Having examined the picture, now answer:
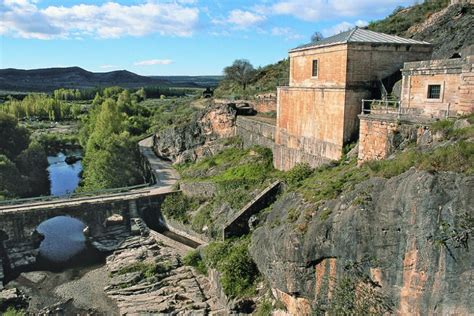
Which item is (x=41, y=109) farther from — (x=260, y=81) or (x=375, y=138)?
(x=375, y=138)

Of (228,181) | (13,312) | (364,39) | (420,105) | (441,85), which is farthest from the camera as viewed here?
(228,181)

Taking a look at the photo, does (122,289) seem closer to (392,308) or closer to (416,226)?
(392,308)

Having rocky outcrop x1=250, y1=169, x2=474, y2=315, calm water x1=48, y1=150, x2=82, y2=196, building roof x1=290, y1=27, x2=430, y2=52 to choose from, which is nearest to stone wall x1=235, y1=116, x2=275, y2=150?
building roof x1=290, y1=27, x2=430, y2=52

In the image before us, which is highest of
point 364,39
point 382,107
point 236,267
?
point 364,39

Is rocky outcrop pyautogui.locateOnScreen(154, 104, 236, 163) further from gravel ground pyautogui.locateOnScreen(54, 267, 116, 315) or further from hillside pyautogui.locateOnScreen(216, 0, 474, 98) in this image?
gravel ground pyautogui.locateOnScreen(54, 267, 116, 315)

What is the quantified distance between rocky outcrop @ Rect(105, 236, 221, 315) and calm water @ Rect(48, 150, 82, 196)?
57.5 ft

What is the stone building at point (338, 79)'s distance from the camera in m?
21.0

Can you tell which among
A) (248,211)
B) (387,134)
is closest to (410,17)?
(387,134)

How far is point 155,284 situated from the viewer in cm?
2372

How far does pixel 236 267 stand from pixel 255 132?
1631 centimetres

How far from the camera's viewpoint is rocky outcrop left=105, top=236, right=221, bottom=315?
21469 mm

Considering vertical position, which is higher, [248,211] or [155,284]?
[248,211]

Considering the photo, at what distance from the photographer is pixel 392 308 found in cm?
1234

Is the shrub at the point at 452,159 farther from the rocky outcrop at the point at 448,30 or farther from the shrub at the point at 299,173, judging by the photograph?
the rocky outcrop at the point at 448,30
